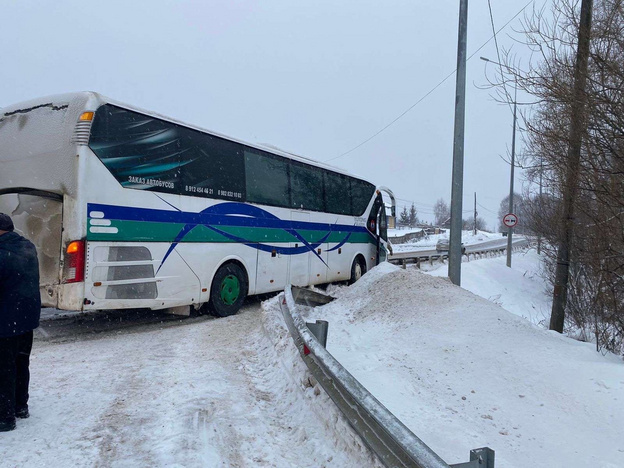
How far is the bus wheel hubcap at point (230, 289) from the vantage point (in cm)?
861

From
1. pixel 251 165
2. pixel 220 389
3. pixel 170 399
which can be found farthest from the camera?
pixel 251 165

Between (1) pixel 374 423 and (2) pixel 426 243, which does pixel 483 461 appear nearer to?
(1) pixel 374 423

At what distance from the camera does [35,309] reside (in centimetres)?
357

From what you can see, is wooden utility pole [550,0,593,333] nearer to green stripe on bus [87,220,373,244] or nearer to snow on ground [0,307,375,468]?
snow on ground [0,307,375,468]

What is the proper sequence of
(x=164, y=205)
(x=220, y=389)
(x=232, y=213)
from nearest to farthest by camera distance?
(x=220, y=389) → (x=164, y=205) → (x=232, y=213)

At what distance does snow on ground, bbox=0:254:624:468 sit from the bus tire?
6598 millimetres

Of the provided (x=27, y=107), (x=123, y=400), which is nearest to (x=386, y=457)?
(x=123, y=400)

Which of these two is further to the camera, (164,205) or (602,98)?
(164,205)

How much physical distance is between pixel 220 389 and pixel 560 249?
308 inches

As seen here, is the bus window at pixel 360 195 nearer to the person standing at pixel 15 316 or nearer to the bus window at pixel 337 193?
the bus window at pixel 337 193

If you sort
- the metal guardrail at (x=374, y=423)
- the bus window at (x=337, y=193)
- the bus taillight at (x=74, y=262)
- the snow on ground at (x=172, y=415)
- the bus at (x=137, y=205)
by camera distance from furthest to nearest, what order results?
the bus window at (x=337, y=193) < the bus at (x=137, y=205) < the bus taillight at (x=74, y=262) < the snow on ground at (x=172, y=415) < the metal guardrail at (x=374, y=423)

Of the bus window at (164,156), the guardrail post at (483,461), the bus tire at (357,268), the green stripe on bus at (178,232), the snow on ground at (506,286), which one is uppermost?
the bus window at (164,156)

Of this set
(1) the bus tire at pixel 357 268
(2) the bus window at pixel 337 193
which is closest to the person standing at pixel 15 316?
(2) the bus window at pixel 337 193

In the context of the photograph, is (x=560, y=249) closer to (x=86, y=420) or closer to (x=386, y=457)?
(x=386, y=457)
